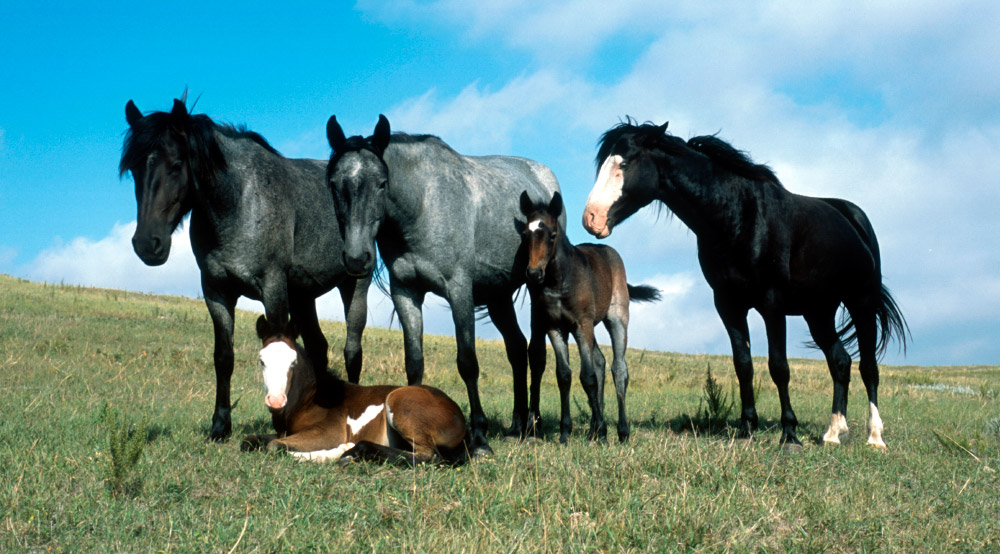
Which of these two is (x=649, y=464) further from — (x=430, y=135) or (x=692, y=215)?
(x=430, y=135)

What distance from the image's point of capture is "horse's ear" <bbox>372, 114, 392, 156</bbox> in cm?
583

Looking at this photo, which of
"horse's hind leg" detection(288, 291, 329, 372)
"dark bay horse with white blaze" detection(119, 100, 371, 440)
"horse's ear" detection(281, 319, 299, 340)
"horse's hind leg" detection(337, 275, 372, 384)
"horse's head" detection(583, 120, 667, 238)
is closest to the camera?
"horse's ear" detection(281, 319, 299, 340)

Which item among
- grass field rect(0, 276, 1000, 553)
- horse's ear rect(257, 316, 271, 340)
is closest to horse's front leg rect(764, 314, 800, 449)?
grass field rect(0, 276, 1000, 553)

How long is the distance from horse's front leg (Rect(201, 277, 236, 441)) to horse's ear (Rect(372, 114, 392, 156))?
209cm

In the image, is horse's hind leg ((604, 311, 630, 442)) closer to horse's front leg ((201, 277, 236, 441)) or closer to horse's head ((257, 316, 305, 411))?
horse's head ((257, 316, 305, 411))

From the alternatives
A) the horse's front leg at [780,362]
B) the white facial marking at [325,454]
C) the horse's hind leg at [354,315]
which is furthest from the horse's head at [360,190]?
the horse's front leg at [780,362]

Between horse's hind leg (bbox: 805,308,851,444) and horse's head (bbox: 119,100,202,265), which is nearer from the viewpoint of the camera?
horse's head (bbox: 119,100,202,265)

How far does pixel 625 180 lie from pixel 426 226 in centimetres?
219

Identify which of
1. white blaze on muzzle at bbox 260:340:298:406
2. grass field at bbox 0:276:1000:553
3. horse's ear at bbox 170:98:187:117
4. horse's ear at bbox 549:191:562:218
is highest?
horse's ear at bbox 170:98:187:117

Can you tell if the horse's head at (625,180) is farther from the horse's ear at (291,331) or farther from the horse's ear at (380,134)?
the horse's ear at (291,331)

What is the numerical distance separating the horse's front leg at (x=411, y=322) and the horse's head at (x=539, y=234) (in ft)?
3.60

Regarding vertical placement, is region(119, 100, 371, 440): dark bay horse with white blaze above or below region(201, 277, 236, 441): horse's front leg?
above

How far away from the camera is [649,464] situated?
17.2 ft

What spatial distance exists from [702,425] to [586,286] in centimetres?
289
